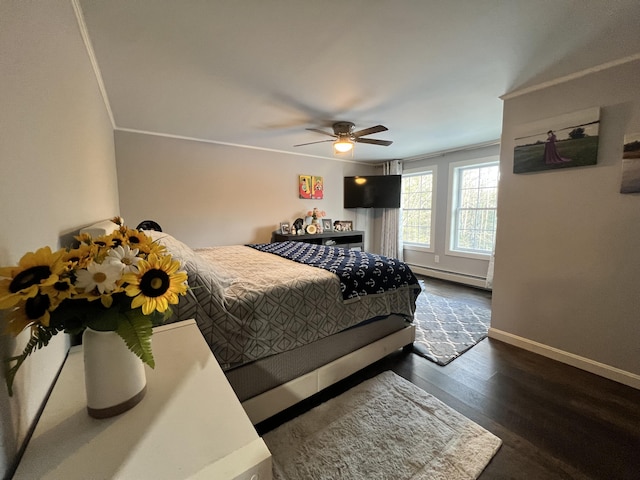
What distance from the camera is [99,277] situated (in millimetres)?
574

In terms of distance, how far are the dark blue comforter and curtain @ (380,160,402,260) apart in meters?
2.95

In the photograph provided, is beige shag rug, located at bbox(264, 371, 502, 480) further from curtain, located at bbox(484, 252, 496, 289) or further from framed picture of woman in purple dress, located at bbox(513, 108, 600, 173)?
curtain, located at bbox(484, 252, 496, 289)

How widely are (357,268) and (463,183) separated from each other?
344 centimetres

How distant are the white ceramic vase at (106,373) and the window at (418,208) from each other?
4942 millimetres

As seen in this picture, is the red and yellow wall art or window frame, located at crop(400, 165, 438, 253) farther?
window frame, located at crop(400, 165, 438, 253)

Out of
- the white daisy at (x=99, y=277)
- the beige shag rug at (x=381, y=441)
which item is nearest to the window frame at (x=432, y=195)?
the beige shag rug at (x=381, y=441)

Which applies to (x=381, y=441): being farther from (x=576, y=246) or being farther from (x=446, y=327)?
(x=576, y=246)

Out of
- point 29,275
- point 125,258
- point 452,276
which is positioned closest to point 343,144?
point 125,258

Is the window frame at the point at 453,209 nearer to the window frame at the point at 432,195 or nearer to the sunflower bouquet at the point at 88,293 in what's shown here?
the window frame at the point at 432,195

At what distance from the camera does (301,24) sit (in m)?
1.41

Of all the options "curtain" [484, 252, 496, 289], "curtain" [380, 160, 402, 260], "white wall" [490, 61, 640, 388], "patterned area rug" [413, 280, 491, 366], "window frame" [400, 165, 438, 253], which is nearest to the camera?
"white wall" [490, 61, 640, 388]

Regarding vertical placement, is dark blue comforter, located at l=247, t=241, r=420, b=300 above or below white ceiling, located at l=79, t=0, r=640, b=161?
below

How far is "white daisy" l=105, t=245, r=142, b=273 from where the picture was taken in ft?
1.97

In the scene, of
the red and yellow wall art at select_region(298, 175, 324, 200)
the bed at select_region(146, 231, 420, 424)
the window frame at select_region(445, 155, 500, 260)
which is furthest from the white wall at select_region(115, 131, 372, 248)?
the window frame at select_region(445, 155, 500, 260)
